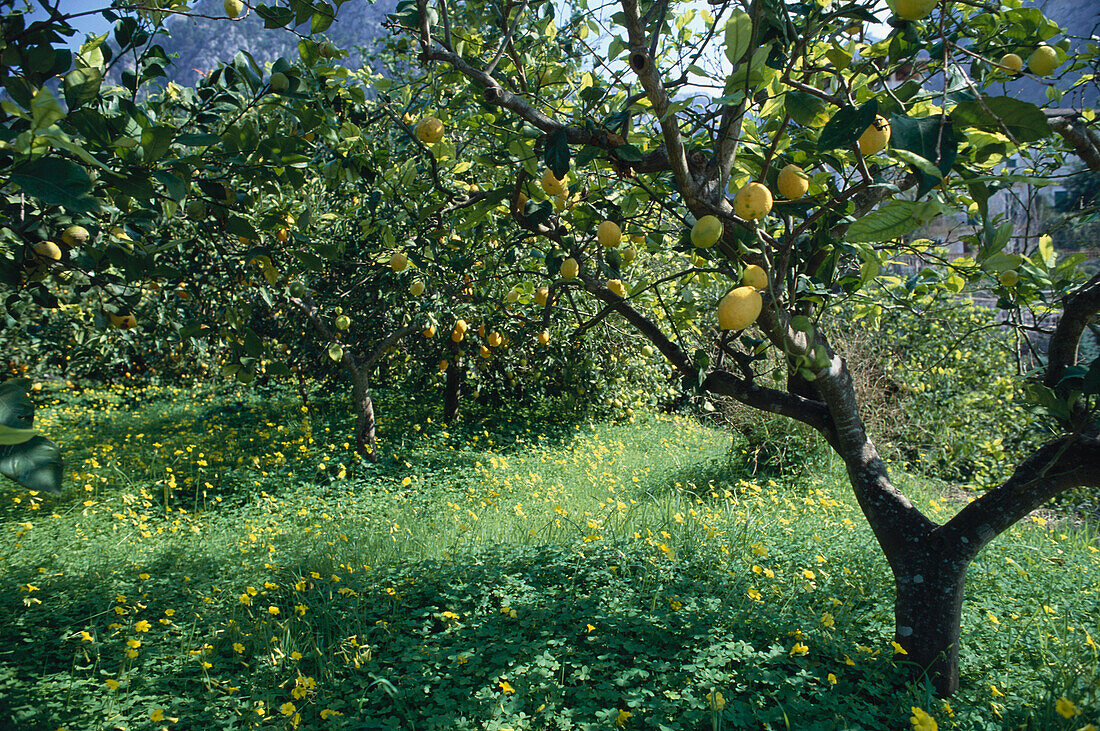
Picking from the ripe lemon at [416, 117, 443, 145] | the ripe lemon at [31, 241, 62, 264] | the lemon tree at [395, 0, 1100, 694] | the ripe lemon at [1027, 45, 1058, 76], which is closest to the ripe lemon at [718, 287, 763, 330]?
the lemon tree at [395, 0, 1100, 694]

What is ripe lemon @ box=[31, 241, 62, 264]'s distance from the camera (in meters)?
1.57

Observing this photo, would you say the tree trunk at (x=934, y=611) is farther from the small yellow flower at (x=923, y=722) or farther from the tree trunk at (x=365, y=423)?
the tree trunk at (x=365, y=423)

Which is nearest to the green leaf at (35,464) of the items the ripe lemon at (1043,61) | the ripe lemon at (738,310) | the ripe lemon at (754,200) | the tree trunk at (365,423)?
the ripe lemon at (738,310)

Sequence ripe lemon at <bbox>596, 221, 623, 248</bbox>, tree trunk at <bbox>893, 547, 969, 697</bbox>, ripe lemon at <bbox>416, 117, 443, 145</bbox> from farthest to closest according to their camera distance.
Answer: tree trunk at <bbox>893, 547, 969, 697</bbox>
ripe lemon at <bbox>596, 221, 623, 248</bbox>
ripe lemon at <bbox>416, 117, 443, 145</bbox>

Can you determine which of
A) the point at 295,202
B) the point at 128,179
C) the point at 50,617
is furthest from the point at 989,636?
the point at 295,202

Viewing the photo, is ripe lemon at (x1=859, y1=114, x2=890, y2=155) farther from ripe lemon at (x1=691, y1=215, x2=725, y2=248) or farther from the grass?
the grass

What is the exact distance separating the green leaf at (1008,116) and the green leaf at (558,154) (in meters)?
0.69

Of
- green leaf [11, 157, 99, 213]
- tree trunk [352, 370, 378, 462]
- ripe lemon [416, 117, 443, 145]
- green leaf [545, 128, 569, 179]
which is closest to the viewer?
green leaf [11, 157, 99, 213]

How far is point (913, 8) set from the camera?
86 centimetres

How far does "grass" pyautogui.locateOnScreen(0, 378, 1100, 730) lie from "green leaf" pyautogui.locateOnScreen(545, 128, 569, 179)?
1404mm

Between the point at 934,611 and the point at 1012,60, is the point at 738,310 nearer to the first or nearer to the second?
the point at 1012,60

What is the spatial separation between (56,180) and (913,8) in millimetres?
1248

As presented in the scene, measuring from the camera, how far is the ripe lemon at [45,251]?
1.57 m

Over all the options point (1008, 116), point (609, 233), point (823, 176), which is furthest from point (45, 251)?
point (1008, 116)
